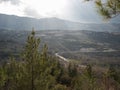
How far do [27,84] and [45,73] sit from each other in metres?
1.62

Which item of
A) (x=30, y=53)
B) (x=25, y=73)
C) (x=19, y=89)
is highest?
(x=30, y=53)

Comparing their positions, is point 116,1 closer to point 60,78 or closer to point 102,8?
point 102,8

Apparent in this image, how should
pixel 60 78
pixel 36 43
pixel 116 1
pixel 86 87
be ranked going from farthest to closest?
pixel 60 78, pixel 86 87, pixel 36 43, pixel 116 1

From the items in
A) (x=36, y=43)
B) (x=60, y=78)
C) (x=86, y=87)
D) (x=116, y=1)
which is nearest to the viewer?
(x=116, y=1)

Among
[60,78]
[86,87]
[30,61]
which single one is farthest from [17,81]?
[60,78]

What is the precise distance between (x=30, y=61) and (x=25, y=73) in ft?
2.96

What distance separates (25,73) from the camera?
61.9ft

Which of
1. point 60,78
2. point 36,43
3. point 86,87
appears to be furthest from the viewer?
point 60,78

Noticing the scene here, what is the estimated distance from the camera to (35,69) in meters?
18.8

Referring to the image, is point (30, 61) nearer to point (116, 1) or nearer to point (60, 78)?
point (116, 1)

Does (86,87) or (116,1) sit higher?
(116,1)

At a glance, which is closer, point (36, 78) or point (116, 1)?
point (116, 1)

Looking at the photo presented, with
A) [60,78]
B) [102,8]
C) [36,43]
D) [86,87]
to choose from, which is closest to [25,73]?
[36,43]

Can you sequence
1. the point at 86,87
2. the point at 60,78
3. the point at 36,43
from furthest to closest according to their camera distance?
the point at 60,78
the point at 86,87
the point at 36,43
